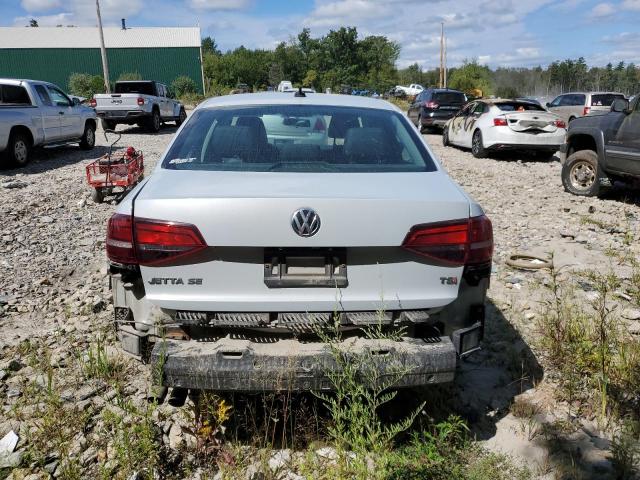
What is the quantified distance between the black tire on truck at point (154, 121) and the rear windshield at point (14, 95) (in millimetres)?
8318

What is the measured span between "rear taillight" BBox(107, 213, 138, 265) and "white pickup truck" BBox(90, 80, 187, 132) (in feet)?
63.4

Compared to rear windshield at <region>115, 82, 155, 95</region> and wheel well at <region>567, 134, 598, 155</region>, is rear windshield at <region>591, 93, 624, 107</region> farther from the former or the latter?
rear windshield at <region>115, 82, 155, 95</region>

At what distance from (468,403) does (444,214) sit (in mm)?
1407

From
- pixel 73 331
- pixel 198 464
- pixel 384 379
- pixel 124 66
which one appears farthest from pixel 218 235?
pixel 124 66

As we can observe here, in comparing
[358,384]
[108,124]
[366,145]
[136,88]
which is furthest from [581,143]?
[136,88]

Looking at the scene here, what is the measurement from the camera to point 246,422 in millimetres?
3256

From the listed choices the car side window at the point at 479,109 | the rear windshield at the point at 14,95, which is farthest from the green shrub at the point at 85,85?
the car side window at the point at 479,109

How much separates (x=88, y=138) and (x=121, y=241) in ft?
48.6

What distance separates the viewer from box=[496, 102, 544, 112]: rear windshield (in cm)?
1424

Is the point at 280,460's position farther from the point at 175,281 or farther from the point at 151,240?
the point at 151,240

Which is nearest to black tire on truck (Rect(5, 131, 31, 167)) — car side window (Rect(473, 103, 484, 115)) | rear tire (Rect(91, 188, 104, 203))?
rear tire (Rect(91, 188, 104, 203))

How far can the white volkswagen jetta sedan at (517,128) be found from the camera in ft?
44.9

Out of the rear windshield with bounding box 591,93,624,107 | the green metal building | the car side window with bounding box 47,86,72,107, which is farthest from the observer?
the green metal building

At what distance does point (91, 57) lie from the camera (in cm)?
5344
